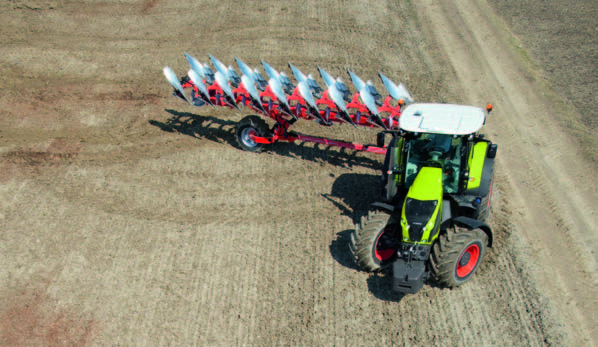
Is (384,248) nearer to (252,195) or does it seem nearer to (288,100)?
(252,195)

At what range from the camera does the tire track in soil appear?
7.78 meters

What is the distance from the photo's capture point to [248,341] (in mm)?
A: 7215

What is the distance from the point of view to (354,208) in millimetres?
9406

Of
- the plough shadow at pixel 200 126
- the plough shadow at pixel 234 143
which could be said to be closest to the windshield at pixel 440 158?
the plough shadow at pixel 234 143

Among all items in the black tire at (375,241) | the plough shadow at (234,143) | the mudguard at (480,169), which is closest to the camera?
the black tire at (375,241)

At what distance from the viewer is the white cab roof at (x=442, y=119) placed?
7746 millimetres

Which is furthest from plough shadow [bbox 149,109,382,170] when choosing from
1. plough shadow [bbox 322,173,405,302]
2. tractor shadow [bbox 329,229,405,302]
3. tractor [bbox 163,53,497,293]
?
tractor shadow [bbox 329,229,405,302]

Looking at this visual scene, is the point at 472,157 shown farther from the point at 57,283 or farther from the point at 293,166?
the point at 57,283

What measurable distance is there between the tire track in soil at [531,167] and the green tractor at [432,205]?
133 cm

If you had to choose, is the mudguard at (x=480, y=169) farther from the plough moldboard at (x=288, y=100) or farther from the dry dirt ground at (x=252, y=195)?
the plough moldboard at (x=288, y=100)

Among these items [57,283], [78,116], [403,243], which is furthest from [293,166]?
[78,116]

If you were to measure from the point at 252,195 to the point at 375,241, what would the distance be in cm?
329

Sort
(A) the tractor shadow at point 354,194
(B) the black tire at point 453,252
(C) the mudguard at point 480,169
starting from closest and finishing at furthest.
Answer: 1. (B) the black tire at point 453,252
2. (C) the mudguard at point 480,169
3. (A) the tractor shadow at point 354,194

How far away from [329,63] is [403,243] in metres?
8.50
